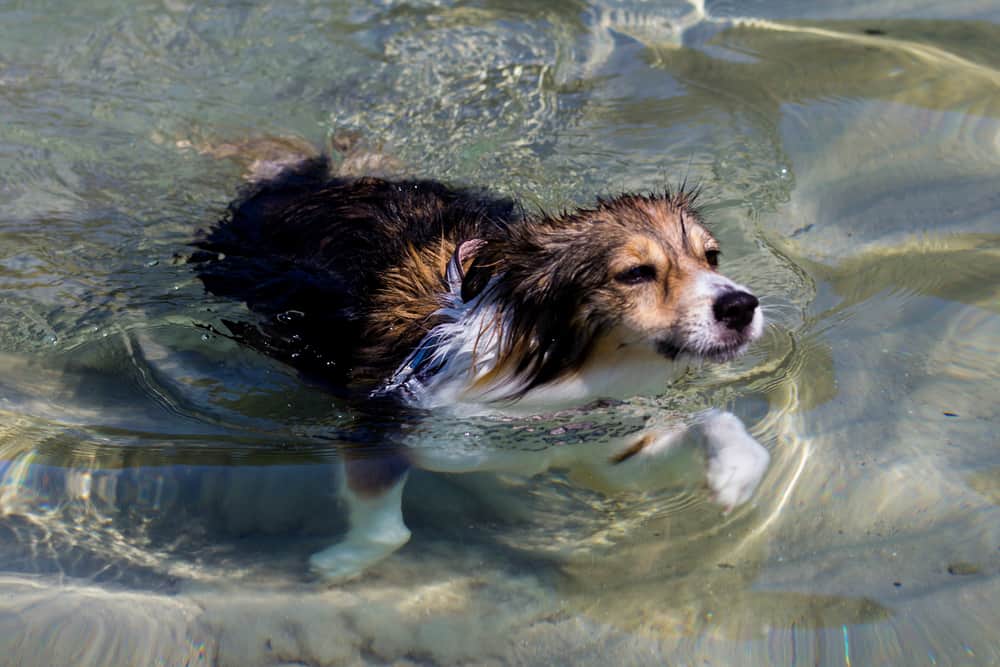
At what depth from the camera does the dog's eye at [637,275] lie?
11.1ft

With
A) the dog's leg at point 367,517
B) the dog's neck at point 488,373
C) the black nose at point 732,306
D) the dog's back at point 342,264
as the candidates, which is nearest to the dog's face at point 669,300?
the black nose at point 732,306

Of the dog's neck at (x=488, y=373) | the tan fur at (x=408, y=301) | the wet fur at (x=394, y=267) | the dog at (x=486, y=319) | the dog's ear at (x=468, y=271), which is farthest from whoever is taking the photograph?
the tan fur at (x=408, y=301)

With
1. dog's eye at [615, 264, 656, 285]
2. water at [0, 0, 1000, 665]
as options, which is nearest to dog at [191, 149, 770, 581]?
dog's eye at [615, 264, 656, 285]

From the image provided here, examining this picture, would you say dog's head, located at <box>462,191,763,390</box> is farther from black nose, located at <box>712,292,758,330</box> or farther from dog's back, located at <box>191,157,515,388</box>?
dog's back, located at <box>191,157,515,388</box>

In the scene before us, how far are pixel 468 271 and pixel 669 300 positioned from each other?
2.85ft

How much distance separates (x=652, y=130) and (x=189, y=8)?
3602 millimetres

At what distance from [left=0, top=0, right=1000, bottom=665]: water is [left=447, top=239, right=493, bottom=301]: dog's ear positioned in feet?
2.06

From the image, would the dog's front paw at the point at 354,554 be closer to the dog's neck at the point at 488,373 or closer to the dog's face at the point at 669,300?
the dog's neck at the point at 488,373

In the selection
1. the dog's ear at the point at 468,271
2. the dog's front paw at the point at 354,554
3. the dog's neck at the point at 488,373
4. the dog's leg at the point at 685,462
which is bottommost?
the dog's front paw at the point at 354,554

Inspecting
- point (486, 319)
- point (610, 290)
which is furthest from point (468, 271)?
point (610, 290)

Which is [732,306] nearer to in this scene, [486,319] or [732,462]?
[732,462]

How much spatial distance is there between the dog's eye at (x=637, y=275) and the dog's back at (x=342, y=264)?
890 millimetres

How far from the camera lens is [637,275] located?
338cm

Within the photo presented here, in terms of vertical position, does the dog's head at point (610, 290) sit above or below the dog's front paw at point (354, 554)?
above
